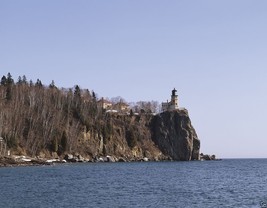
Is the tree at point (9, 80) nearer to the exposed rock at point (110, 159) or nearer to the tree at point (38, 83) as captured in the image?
the tree at point (38, 83)

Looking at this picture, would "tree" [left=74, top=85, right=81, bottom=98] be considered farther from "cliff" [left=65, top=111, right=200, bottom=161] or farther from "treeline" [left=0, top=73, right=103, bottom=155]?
"cliff" [left=65, top=111, right=200, bottom=161]

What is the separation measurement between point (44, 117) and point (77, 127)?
13.9 metres

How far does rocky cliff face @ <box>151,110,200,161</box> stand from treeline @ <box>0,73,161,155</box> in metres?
29.0

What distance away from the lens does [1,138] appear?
123 meters

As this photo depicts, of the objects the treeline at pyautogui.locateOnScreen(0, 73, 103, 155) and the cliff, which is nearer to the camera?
the treeline at pyautogui.locateOnScreen(0, 73, 103, 155)

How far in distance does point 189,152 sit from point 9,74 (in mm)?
77734

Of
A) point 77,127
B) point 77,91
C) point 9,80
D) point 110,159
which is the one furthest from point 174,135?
point 9,80

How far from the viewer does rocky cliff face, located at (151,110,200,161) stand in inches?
7411

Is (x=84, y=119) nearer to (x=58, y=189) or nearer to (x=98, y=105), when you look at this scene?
(x=98, y=105)

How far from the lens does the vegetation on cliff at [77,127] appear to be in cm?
13438

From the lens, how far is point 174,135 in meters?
189

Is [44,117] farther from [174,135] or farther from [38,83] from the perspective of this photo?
[174,135]

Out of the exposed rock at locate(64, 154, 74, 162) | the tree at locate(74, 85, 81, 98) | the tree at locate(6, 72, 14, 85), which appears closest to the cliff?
the tree at locate(74, 85, 81, 98)

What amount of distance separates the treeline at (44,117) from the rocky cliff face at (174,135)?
29.0 m
